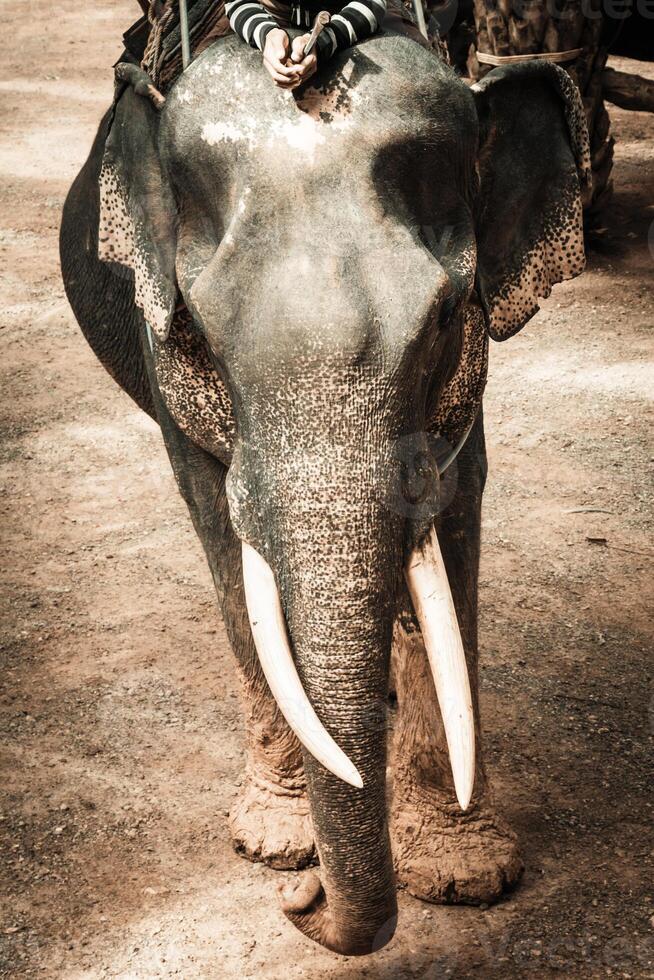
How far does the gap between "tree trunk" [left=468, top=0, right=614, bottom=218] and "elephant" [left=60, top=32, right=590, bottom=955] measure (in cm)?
361

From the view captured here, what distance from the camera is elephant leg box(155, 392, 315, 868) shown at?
2.53m

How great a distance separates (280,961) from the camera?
2.50m

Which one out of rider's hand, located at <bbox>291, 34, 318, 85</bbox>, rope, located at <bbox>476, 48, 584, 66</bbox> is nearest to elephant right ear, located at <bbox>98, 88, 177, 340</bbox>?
rider's hand, located at <bbox>291, 34, 318, 85</bbox>

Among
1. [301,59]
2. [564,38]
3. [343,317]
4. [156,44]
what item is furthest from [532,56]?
[343,317]

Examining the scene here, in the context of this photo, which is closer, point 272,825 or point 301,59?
point 301,59

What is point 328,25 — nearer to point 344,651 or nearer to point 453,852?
point 344,651

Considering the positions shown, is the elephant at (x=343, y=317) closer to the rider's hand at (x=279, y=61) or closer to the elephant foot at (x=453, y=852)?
the rider's hand at (x=279, y=61)

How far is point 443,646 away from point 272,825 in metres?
1.03

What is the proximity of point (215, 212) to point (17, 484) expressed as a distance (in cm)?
266

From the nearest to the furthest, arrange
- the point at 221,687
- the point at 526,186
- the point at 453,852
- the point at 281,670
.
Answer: the point at 281,670
the point at 526,186
the point at 453,852
the point at 221,687

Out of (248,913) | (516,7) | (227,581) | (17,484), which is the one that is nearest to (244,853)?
(248,913)

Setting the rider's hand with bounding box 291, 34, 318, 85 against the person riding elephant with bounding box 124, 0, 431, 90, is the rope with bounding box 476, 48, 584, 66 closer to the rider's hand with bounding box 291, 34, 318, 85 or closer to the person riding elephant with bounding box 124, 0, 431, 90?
the person riding elephant with bounding box 124, 0, 431, 90

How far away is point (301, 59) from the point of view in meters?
1.81

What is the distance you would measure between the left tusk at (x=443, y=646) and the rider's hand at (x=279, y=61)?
665 mm
